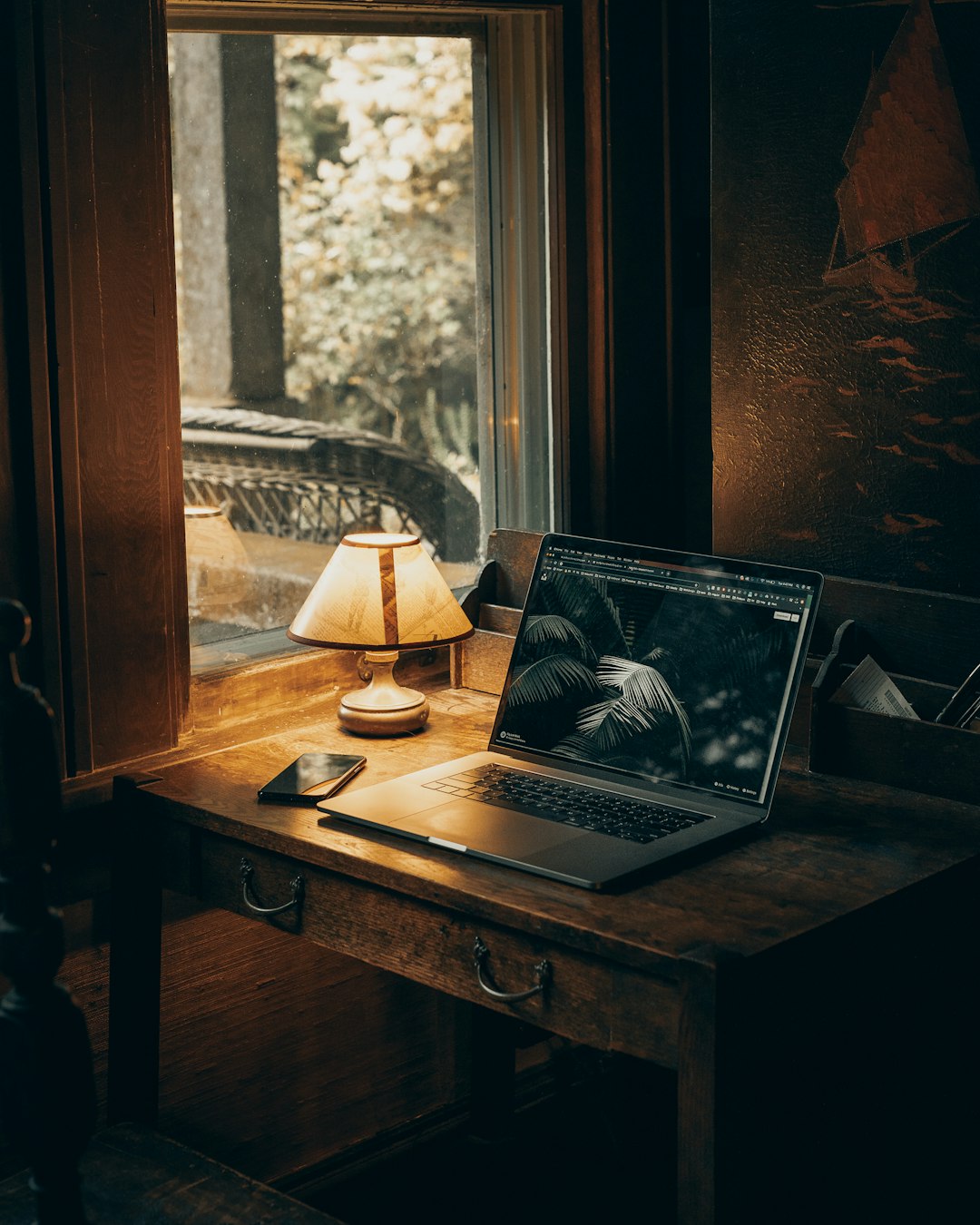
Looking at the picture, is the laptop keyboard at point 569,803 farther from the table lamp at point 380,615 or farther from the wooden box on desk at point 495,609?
the wooden box on desk at point 495,609

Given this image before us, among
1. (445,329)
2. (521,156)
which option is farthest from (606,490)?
(521,156)

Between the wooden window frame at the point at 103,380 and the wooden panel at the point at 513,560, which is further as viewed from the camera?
the wooden panel at the point at 513,560

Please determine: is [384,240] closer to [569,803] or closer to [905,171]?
[905,171]

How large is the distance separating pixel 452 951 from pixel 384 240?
1.55 meters

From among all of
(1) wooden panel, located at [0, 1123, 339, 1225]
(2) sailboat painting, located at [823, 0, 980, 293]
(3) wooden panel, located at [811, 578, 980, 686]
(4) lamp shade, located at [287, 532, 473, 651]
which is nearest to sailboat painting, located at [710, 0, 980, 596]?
(2) sailboat painting, located at [823, 0, 980, 293]

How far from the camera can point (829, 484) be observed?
2.38m

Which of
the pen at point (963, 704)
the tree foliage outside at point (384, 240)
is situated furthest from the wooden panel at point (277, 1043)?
the pen at point (963, 704)

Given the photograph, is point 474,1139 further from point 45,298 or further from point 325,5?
point 325,5

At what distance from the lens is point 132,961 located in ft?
6.70

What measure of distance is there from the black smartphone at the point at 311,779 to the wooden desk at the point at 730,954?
2cm

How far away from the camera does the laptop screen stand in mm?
1856

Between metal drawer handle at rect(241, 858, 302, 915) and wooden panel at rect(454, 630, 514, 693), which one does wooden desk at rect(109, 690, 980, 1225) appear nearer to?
metal drawer handle at rect(241, 858, 302, 915)

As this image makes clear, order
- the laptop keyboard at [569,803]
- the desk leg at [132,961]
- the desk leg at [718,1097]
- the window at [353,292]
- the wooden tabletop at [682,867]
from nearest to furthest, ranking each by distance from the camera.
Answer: the desk leg at [718,1097] → the wooden tabletop at [682,867] → the laptop keyboard at [569,803] → the desk leg at [132,961] → the window at [353,292]

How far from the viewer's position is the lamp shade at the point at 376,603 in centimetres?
219
